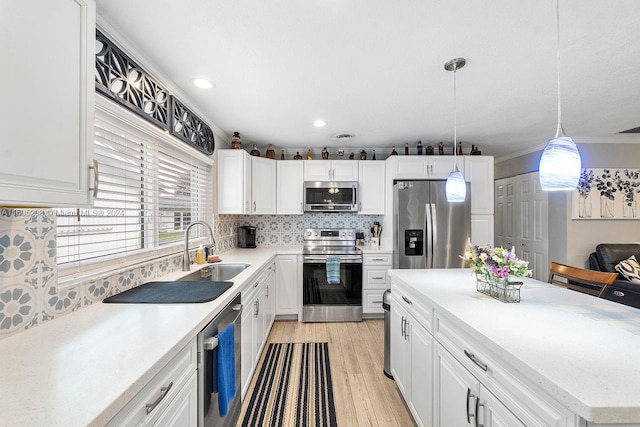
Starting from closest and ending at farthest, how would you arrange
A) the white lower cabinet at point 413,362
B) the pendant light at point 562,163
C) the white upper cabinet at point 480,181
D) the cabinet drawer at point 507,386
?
the cabinet drawer at point 507,386, the pendant light at point 562,163, the white lower cabinet at point 413,362, the white upper cabinet at point 480,181

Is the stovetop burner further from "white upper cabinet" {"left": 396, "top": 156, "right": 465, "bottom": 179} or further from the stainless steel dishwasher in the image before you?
the stainless steel dishwasher

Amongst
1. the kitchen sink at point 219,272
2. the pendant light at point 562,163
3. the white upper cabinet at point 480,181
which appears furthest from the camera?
the white upper cabinet at point 480,181

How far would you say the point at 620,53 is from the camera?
168cm

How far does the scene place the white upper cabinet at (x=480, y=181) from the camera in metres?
3.53

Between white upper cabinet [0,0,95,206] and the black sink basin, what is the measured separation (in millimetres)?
677

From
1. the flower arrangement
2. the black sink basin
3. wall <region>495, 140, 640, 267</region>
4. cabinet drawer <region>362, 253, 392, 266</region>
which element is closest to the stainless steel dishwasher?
the black sink basin

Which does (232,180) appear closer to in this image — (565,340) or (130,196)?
(130,196)

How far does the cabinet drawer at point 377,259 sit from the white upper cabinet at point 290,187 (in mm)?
1087

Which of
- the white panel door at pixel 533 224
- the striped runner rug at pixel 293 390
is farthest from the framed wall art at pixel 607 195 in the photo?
the striped runner rug at pixel 293 390

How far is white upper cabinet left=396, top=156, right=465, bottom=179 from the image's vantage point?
11.5 feet

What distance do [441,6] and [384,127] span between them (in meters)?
1.81

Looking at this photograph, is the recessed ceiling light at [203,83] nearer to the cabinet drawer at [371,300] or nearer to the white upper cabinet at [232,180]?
the white upper cabinet at [232,180]

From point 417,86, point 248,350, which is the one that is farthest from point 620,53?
point 248,350

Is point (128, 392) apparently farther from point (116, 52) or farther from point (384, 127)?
point (384, 127)
